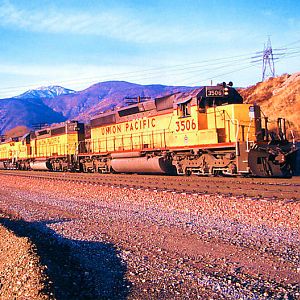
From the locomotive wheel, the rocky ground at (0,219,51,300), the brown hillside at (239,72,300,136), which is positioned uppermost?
the brown hillside at (239,72,300,136)

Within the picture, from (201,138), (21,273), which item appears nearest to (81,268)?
(21,273)

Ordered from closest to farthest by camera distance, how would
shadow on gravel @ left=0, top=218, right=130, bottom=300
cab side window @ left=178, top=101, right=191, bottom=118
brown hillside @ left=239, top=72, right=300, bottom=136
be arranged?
1. shadow on gravel @ left=0, top=218, right=130, bottom=300
2. cab side window @ left=178, top=101, right=191, bottom=118
3. brown hillside @ left=239, top=72, right=300, bottom=136

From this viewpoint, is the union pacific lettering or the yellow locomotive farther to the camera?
the union pacific lettering

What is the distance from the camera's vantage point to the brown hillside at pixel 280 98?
28.3 m

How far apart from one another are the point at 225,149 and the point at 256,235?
784 cm

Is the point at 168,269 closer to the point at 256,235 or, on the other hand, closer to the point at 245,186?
the point at 256,235

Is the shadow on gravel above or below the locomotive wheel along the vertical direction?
below

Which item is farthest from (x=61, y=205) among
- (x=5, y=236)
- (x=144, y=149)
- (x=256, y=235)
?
(x=144, y=149)

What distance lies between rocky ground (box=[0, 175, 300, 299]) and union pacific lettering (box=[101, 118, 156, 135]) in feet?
27.1

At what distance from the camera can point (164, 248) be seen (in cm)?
595

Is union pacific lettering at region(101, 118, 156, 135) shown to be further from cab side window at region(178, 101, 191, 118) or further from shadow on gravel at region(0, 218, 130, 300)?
shadow on gravel at region(0, 218, 130, 300)

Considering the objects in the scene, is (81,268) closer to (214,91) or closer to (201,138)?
(201,138)

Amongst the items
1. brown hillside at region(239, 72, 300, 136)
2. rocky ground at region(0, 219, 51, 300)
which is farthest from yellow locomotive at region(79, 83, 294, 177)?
brown hillside at region(239, 72, 300, 136)

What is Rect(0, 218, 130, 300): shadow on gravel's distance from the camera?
4.14 meters
